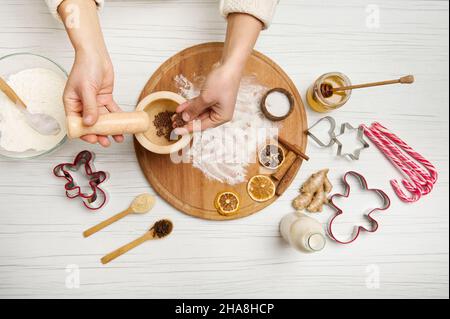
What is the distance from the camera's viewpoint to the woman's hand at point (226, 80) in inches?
37.9

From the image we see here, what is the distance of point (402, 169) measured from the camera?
1.26 m

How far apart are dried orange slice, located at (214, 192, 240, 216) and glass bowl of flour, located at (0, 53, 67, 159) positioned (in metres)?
0.51

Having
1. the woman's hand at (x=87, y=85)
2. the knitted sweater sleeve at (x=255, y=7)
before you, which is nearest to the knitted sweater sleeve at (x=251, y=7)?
the knitted sweater sleeve at (x=255, y=7)

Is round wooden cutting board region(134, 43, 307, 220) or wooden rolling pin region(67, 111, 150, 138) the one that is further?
round wooden cutting board region(134, 43, 307, 220)

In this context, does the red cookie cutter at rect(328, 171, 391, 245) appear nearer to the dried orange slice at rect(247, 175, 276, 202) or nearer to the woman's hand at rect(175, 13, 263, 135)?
the dried orange slice at rect(247, 175, 276, 202)

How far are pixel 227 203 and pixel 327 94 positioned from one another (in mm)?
480

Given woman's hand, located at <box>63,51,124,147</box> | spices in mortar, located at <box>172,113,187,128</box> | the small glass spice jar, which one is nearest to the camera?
woman's hand, located at <box>63,51,124,147</box>

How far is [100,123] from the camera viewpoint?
0.93 meters

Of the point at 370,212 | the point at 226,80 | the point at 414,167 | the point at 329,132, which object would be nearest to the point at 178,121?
the point at 226,80

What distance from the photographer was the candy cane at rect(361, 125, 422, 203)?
1.25m

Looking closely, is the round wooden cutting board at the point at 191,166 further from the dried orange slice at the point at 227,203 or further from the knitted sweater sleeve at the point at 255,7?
the knitted sweater sleeve at the point at 255,7

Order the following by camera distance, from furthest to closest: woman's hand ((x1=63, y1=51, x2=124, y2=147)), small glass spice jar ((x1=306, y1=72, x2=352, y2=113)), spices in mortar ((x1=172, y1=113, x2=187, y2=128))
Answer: small glass spice jar ((x1=306, y1=72, x2=352, y2=113)) < spices in mortar ((x1=172, y1=113, x2=187, y2=128)) < woman's hand ((x1=63, y1=51, x2=124, y2=147))

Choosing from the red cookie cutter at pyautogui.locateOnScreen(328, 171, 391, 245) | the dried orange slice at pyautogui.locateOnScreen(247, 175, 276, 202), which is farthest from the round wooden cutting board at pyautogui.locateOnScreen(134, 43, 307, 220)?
the red cookie cutter at pyautogui.locateOnScreen(328, 171, 391, 245)

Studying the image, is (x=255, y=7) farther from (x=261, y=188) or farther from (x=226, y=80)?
(x=261, y=188)
